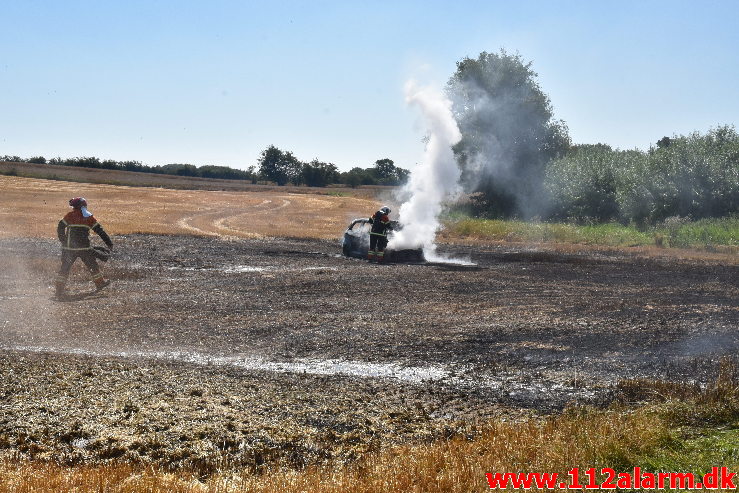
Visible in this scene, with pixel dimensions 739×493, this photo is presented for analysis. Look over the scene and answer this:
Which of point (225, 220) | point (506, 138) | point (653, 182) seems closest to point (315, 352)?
point (653, 182)

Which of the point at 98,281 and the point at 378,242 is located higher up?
the point at 378,242

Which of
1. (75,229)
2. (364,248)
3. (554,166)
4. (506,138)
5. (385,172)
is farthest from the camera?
(385,172)

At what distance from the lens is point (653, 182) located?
4438cm

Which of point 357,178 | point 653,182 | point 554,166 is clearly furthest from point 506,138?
point 357,178

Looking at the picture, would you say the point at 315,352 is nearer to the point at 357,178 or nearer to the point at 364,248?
the point at 364,248

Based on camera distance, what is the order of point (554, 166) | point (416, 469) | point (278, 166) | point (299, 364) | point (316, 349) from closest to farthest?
point (416, 469) → point (299, 364) → point (316, 349) → point (554, 166) → point (278, 166)

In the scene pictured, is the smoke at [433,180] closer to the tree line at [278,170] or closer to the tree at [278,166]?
the tree line at [278,170]

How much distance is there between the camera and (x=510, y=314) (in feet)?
48.8

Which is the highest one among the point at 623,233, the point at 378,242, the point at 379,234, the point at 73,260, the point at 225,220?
the point at 623,233

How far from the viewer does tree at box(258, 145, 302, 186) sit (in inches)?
5037

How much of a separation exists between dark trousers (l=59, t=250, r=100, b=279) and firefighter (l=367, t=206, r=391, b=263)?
9783mm

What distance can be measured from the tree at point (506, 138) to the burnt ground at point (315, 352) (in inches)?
1312

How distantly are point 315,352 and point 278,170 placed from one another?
119 metres

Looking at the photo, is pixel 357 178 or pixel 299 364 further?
pixel 357 178
